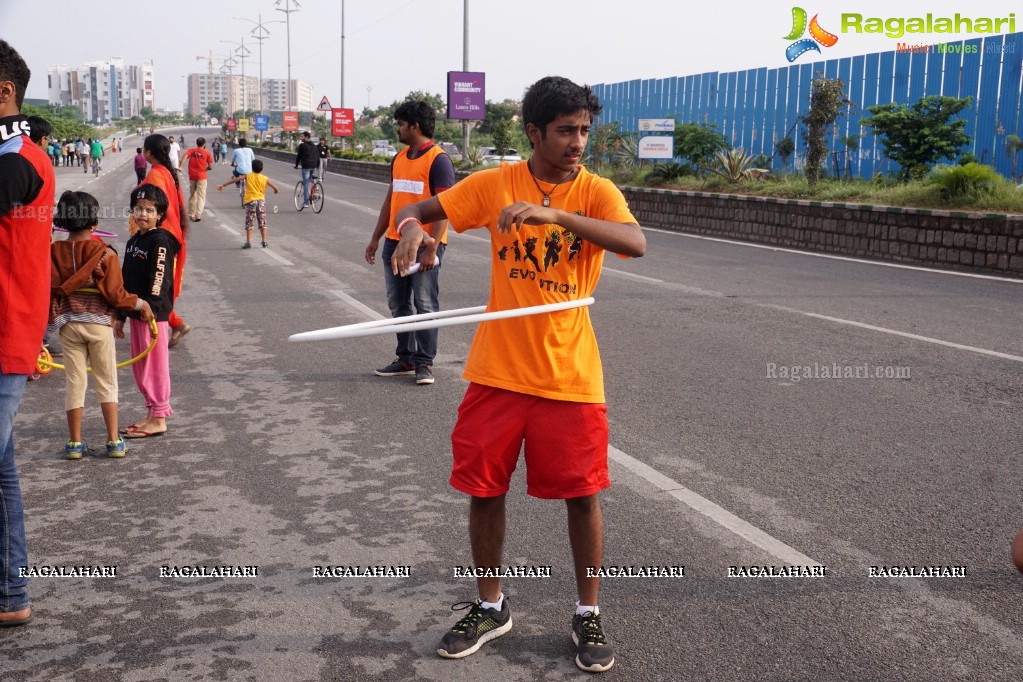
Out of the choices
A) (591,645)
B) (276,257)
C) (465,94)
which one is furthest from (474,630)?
(465,94)

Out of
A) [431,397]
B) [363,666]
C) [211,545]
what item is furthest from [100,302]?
[363,666]

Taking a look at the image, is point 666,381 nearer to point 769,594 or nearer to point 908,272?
point 769,594

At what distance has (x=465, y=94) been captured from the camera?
45406mm

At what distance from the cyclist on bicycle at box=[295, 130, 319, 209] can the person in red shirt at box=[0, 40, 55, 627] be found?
2259 centimetres

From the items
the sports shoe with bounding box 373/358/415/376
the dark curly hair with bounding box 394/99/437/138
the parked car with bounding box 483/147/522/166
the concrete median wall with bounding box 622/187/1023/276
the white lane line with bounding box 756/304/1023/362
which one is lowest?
the sports shoe with bounding box 373/358/415/376

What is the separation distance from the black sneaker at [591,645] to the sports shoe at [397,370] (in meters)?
4.46

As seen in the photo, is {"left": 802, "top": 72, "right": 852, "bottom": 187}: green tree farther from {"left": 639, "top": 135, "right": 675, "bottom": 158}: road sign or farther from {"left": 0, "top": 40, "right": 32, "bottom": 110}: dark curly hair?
{"left": 0, "top": 40, "right": 32, "bottom": 110}: dark curly hair

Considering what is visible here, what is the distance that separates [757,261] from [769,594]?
12911mm

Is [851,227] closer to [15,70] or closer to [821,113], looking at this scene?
[821,113]

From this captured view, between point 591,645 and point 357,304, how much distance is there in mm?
8035

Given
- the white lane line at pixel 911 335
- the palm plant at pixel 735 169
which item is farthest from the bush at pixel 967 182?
the white lane line at pixel 911 335

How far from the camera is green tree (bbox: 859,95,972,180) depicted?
21547 millimetres

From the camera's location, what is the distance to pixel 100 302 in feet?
18.1

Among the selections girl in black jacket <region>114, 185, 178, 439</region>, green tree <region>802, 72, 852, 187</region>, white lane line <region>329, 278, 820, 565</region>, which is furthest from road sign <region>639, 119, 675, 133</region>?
white lane line <region>329, 278, 820, 565</region>
